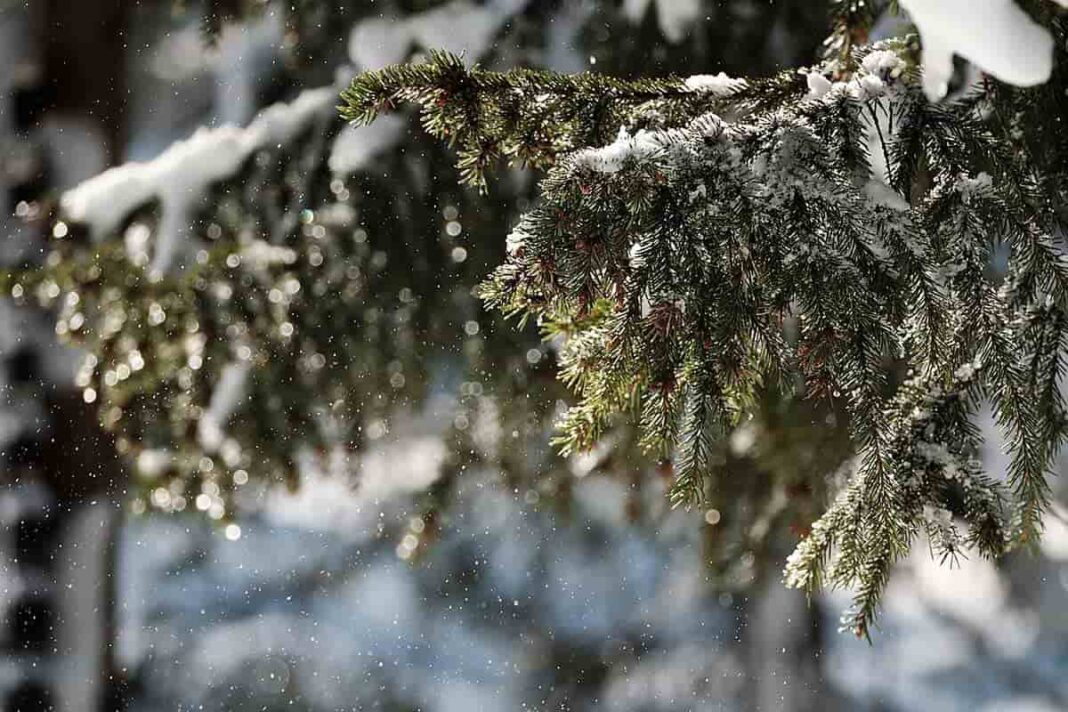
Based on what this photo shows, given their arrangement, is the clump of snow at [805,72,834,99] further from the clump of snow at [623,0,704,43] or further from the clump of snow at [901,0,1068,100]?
the clump of snow at [623,0,704,43]

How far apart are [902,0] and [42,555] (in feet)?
9.06

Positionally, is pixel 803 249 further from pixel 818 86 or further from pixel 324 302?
pixel 324 302

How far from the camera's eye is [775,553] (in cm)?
247

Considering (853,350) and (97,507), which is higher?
(97,507)

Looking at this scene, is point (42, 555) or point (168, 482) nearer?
point (168, 482)

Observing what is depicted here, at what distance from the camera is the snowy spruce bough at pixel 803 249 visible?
0.55m

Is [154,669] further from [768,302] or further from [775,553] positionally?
[768,302]

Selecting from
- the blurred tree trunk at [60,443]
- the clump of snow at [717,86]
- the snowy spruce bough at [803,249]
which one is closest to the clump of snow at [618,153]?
the snowy spruce bough at [803,249]

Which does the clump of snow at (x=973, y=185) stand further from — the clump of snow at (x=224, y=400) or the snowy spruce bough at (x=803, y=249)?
the clump of snow at (x=224, y=400)

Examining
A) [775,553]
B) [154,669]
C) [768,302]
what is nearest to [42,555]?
[154,669]

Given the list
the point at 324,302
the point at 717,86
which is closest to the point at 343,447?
the point at 324,302

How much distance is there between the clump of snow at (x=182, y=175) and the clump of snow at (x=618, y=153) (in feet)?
4.44

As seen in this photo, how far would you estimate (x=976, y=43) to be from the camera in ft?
1.45

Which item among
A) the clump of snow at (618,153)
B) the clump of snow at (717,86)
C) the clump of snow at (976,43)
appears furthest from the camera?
the clump of snow at (717,86)
